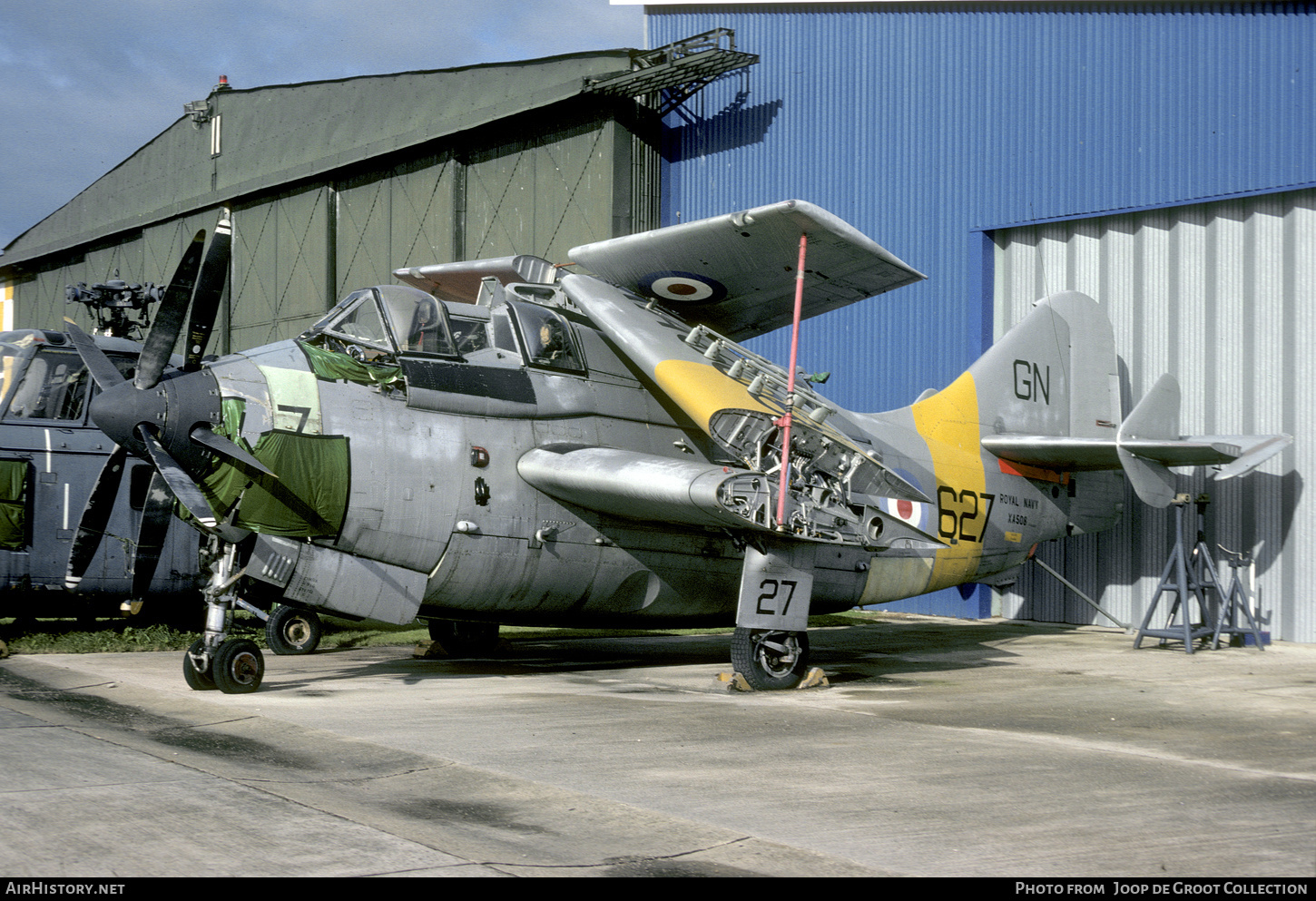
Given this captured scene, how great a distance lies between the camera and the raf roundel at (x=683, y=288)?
480 inches

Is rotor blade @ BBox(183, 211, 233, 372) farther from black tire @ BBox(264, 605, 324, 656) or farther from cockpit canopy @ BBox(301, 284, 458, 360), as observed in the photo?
black tire @ BBox(264, 605, 324, 656)

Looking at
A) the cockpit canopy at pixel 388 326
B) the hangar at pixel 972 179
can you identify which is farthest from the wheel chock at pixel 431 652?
the hangar at pixel 972 179

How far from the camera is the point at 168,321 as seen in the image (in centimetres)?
975

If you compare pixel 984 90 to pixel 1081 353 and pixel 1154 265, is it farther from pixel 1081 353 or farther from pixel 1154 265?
pixel 1081 353

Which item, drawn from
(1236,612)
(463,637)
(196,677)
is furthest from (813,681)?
(1236,612)

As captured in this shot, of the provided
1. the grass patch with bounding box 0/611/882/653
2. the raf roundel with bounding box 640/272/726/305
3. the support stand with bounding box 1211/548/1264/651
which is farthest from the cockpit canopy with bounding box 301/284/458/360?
the support stand with bounding box 1211/548/1264/651

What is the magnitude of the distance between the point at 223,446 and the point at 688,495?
415 centimetres

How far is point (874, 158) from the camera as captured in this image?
70.4 feet

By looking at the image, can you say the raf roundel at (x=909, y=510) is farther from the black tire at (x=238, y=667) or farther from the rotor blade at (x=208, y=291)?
the rotor blade at (x=208, y=291)

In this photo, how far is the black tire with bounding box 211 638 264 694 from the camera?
996 centimetres

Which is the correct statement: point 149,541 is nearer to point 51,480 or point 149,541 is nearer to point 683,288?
point 51,480

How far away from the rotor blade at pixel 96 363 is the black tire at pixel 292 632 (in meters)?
4.66
